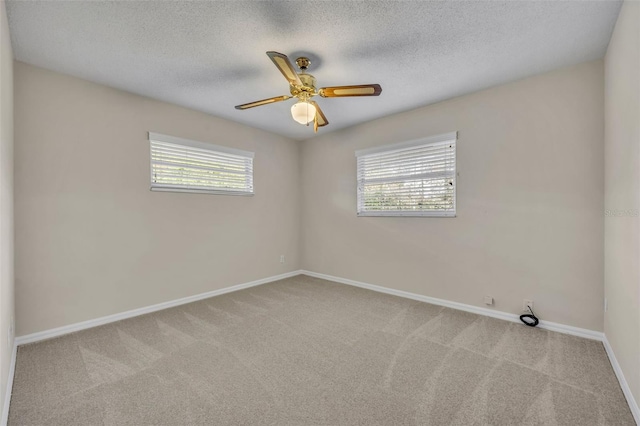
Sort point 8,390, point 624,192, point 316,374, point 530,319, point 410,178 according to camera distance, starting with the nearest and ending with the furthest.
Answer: point 8,390
point 624,192
point 316,374
point 530,319
point 410,178

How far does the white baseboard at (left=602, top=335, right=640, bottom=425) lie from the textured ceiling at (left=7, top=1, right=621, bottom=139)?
246 cm

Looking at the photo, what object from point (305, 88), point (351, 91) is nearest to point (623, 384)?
point (351, 91)

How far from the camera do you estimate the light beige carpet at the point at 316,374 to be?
156 cm

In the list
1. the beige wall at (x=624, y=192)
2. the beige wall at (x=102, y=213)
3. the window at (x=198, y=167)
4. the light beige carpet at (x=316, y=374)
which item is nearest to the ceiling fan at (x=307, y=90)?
the beige wall at (x=624, y=192)

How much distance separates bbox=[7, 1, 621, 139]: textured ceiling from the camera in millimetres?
1786

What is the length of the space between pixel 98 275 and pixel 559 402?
4019 mm

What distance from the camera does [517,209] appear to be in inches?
110

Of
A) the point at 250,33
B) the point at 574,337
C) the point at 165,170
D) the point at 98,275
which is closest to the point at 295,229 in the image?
the point at 165,170

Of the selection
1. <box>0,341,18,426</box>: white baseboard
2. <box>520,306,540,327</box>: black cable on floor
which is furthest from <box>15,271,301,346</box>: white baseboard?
<box>520,306,540,327</box>: black cable on floor

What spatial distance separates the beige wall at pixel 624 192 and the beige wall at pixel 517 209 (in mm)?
163

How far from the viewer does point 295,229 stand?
16.4 ft

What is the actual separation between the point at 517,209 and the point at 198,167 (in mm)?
3855

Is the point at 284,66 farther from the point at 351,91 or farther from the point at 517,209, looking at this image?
the point at 517,209

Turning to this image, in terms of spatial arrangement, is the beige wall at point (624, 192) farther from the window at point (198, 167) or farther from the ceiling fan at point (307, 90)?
the window at point (198, 167)
